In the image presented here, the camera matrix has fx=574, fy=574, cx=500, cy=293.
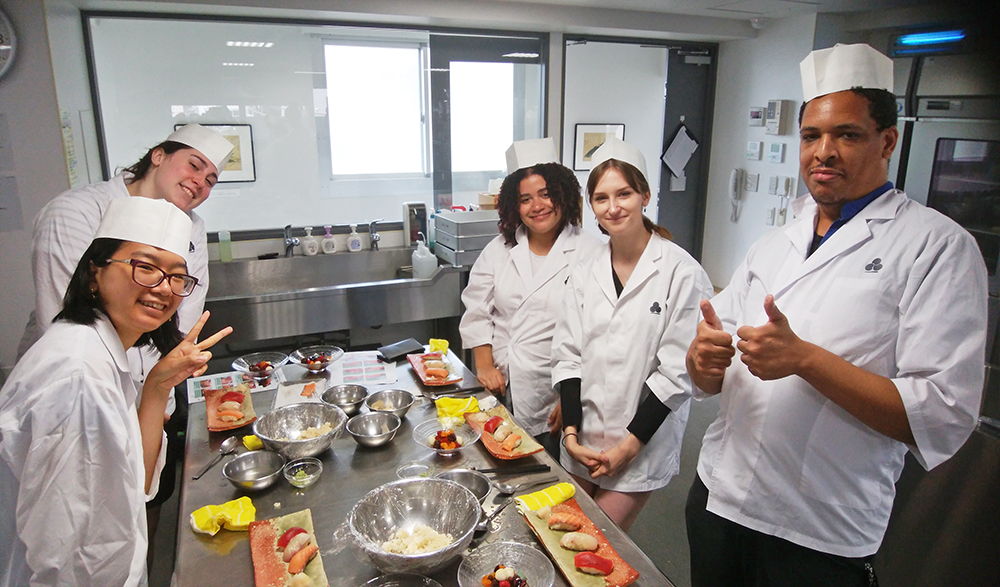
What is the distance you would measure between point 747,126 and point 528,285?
3084mm

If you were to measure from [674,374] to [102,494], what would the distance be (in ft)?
4.65

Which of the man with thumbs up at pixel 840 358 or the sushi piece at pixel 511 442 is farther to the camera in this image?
the sushi piece at pixel 511 442

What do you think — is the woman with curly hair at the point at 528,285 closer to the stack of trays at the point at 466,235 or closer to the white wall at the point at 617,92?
the stack of trays at the point at 466,235

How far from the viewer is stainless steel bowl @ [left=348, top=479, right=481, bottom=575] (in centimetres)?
132

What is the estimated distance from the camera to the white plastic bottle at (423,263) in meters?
3.61

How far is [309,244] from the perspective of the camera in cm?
372

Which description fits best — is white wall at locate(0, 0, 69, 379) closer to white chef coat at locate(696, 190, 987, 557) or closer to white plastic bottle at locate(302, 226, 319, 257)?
white plastic bottle at locate(302, 226, 319, 257)

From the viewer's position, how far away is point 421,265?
3.62 m

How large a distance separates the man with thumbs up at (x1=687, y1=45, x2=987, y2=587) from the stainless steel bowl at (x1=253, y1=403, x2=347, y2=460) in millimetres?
1055

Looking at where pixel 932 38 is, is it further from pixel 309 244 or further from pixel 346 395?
pixel 309 244

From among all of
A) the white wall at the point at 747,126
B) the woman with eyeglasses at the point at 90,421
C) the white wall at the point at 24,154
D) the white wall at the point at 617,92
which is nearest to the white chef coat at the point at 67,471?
the woman with eyeglasses at the point at 90,421

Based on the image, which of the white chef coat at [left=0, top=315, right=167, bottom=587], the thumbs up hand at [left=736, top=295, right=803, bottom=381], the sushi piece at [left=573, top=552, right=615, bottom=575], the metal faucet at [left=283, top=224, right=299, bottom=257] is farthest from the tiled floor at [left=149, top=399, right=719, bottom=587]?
the metal faucet at [left=283, top=224, right=299, bottom=257]

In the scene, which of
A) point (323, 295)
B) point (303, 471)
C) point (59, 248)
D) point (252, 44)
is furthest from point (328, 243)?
point (303, 471)

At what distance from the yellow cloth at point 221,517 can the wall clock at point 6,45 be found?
8.31 feet
